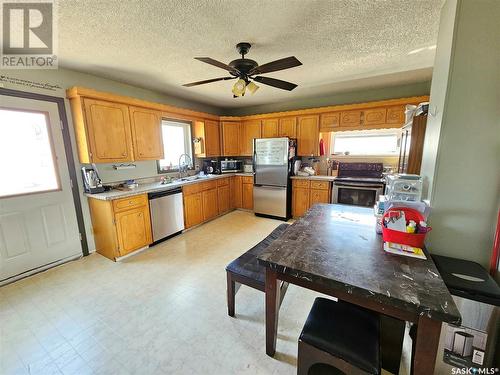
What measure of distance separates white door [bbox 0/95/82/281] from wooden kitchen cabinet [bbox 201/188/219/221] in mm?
1965

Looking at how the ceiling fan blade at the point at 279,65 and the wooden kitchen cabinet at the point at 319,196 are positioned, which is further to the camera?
the wooden kitchen cabinet at the point at 319,196

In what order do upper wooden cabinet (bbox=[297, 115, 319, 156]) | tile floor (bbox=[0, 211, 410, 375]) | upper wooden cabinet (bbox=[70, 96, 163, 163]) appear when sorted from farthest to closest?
1. upper wooden cabinet (bbox=[297, 115, 319, 156])
2. upper wooden cabinet (bbox=[70, 96, 163, 163])
3. tile floor (bbox=[0, 211, 410, 375])

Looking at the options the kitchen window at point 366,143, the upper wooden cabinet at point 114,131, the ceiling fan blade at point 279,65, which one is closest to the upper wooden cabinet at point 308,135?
the kitchen window at point 366,143

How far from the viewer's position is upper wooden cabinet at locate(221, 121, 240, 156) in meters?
4.71

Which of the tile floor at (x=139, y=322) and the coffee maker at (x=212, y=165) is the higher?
the coffee maker at (x=212, y=165)

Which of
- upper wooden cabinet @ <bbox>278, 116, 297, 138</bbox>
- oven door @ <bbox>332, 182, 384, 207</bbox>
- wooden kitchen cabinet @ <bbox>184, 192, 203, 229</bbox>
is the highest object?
upper wooden cabinet @ <bbox>278, 116, 297, 138</bbox>

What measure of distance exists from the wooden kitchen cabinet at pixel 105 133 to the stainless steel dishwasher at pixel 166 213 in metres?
0.73

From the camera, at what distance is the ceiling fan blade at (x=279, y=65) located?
1.63 metres

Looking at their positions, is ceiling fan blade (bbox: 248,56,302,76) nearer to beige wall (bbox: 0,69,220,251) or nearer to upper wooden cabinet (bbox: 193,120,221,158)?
beige wall (bbox: 0,69,220,251)

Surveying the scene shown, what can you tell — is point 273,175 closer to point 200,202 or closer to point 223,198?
point 223,198

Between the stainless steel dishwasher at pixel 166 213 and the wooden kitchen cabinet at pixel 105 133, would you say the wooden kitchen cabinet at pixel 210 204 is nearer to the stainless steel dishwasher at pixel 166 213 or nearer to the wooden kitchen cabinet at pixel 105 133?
the stainless steel dishwasher at pixel 166 213

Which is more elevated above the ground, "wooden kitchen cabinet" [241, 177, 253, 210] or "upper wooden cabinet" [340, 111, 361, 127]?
"upper wooden cabinet" [340, 111, 361, 127]

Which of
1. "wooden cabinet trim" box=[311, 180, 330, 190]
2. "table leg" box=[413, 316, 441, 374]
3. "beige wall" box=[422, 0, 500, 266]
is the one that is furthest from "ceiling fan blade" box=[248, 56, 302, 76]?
"wooden cabinet trim" box=[311, 180, 330, 190]

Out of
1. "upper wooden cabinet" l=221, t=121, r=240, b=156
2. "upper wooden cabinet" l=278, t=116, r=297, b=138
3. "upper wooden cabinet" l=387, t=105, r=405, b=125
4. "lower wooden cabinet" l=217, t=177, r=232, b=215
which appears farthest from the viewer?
"upper wooden cabinet" l=221, t=121, r=240, b=156
